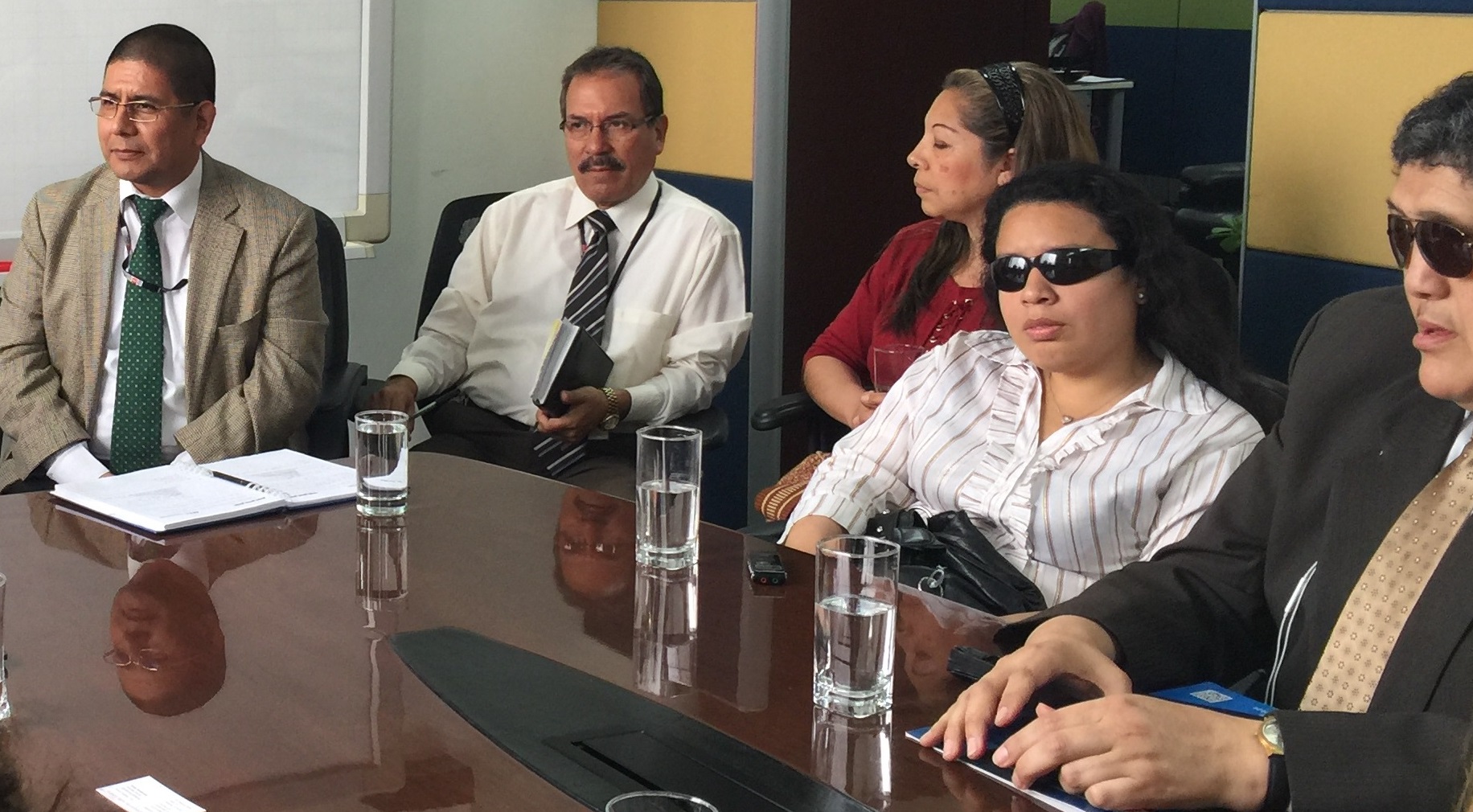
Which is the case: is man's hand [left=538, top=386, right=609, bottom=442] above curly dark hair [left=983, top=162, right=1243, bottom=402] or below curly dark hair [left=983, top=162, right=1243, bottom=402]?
below

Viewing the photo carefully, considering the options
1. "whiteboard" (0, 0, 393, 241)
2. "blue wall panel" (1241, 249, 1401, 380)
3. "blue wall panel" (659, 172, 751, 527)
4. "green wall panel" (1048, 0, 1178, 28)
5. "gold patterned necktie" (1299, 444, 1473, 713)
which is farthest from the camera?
"green wall panel" (1048, 0, 1178, 28)

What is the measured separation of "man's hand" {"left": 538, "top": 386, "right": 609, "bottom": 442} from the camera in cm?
319

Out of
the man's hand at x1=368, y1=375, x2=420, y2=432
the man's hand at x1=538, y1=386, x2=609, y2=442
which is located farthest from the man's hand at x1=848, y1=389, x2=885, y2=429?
the man's hand at x1=368, y1=375, x2=420, y2=432

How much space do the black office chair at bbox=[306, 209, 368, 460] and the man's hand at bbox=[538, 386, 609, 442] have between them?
15.3 inches

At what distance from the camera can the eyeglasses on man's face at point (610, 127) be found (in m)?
3.56

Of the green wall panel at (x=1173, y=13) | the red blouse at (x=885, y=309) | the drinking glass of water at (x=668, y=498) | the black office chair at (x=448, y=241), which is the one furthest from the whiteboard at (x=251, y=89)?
the green wall panel at (x=1173, y=13)

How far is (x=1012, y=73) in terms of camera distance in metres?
3.33

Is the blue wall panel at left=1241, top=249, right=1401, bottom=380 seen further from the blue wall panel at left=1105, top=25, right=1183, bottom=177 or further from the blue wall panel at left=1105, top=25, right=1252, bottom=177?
the blue wall panel at left=1105, top=25, right=1183, bottom=177

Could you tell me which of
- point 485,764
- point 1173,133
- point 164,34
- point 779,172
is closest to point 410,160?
point 779,172

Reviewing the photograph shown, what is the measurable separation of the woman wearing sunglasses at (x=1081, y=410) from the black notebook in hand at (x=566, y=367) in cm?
76

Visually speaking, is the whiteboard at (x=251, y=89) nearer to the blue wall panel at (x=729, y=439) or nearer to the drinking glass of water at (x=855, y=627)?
the blue wall panel at (x=729, y=439)

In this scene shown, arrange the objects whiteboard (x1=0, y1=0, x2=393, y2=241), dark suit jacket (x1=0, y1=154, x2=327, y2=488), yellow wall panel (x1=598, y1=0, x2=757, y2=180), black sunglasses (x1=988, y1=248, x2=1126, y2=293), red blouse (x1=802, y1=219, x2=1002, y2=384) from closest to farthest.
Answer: black sunglasses (x1=988, y1=248, x2=1126, y2=293) < dark suit jacket (x1=0, y1=154, x2=327, y2=488) < red blouse (x1=802, y1=219, x2=1002, y2=384) < whiteboard (x1=0, y1=0, x2=393, y2=241) < yellow wall panel (x1=598, y1=0, x2=757, y2=180)

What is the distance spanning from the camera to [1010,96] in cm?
329

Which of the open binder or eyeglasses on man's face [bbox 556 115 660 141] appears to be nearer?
the open binder
